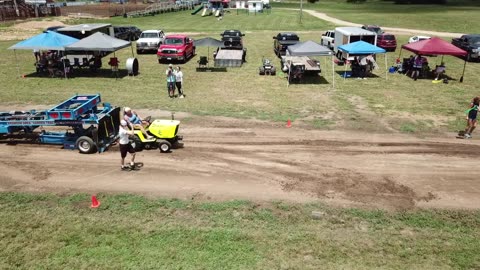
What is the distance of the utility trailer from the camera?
12812mm

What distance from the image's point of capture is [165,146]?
12852mm

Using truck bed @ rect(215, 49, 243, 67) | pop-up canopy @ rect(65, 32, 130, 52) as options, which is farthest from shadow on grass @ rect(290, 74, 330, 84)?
pop-up canopy @ rect(65, 32, 130, 52)

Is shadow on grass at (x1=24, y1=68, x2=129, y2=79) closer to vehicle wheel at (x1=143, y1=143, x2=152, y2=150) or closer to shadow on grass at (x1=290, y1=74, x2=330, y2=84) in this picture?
shadow on grass at (x1=290, y1=74, x2=330, y2=84)

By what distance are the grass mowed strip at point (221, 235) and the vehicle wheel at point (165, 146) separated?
301 cm

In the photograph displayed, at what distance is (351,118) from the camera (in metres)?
16.5

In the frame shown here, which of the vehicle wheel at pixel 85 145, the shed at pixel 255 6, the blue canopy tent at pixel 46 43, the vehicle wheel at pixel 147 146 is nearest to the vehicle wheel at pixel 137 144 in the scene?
the vehicle wheel at pixel 147 146

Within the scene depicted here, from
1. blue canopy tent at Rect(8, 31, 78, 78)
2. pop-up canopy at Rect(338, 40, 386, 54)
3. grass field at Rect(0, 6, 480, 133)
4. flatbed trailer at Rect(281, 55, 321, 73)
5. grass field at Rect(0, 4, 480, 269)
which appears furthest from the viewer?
flatbed trailer at Rect(281, 55, 321, 73)

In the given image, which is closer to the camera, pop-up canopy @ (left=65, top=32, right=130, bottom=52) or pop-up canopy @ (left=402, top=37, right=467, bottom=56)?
pop-up canopy @ (left=402, top=37, right=467, bottom=56)

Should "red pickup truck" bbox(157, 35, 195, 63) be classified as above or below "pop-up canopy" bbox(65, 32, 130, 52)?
below

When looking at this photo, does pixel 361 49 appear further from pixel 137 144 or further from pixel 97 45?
pixel 97 45

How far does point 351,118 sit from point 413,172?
5.27 m

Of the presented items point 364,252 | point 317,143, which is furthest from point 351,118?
point 364,252

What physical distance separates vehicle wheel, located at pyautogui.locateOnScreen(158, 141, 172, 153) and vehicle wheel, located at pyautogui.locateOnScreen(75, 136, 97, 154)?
88.9 inches

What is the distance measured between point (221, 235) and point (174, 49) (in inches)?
853
